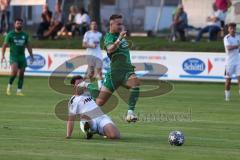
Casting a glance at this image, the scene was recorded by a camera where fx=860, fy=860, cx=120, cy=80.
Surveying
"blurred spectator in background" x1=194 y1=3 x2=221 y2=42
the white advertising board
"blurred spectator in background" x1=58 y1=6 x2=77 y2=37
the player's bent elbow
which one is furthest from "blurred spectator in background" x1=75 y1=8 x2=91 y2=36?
the player's bent elbow

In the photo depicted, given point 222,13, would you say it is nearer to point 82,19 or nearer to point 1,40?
point 82,19

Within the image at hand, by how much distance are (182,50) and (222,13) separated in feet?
14.4

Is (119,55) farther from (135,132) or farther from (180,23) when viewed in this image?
(180,23)

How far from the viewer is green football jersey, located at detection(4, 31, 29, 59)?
87.4ft

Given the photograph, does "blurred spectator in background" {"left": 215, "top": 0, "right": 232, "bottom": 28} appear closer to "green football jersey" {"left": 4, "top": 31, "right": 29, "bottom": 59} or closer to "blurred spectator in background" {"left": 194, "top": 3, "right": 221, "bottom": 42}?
"blurred spectator in background" {"left": 194, "top": 3, "right": 221, "bottom": 42}

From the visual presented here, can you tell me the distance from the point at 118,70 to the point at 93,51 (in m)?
13.2

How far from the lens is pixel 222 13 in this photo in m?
39.3

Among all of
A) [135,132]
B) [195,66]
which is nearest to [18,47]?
[195,66]

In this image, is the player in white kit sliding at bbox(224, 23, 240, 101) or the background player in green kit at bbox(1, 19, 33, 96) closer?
the player in white kit sliding at bbox(224, 23, 240, 101)

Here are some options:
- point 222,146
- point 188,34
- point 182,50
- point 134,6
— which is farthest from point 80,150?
point 134,6

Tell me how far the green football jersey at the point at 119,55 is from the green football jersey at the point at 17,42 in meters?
8.76

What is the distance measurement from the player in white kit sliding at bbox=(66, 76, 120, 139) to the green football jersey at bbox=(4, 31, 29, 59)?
11.1 m

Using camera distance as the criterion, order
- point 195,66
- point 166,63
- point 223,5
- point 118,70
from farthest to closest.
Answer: point 223,5 → point 166,63 → point 195,66 → point 118,70

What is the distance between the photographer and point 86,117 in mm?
15742
